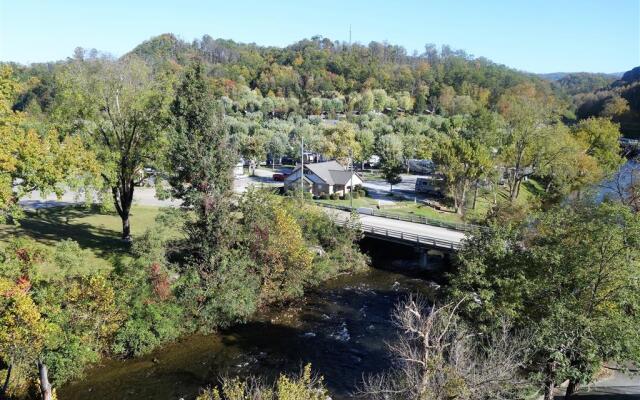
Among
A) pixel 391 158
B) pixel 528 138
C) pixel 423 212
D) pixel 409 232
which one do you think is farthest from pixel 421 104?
pixel 409 232

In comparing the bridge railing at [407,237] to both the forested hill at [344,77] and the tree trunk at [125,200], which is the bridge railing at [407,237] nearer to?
the tree trunk at [125,200]

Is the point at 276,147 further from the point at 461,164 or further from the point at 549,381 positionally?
the point at 549,381

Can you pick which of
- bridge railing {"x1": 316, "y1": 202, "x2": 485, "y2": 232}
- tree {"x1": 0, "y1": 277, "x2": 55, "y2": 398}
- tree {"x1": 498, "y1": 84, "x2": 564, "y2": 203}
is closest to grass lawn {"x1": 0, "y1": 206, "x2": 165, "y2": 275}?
tree {"x1": 0, "y1": 277, "x2": 55, "y2": 398}

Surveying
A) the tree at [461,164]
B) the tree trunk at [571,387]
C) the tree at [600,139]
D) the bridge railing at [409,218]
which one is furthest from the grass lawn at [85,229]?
the tree at [600,139]

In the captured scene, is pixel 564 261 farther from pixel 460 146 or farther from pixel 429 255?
pixel 460 146

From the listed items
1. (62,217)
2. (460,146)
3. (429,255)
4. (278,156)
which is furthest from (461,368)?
(278,156)

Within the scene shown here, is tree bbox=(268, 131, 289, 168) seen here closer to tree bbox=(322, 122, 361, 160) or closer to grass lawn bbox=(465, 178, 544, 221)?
tree bbox=(322, 122, 361, 160)
